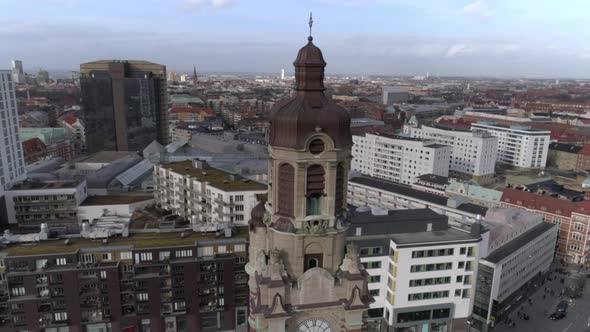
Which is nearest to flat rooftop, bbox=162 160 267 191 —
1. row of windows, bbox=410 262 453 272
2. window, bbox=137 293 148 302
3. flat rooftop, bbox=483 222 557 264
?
window, bbox=137 293 148 302

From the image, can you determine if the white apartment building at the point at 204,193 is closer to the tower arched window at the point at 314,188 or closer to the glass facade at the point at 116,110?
the tower arched window at the point at 314,188

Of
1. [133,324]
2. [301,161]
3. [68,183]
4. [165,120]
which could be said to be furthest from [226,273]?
[165,120]

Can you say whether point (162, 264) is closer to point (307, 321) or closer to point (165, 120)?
point (307, 321)

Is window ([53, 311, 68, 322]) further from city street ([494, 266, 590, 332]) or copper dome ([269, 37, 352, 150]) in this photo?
city street ([494, 266, 590, 332])

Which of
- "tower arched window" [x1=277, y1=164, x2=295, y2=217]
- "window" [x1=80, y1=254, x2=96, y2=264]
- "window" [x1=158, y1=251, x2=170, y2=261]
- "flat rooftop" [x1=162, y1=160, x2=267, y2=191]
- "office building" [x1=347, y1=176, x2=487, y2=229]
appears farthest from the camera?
"office building" [x1=347, y1=176, x2=487, y2=229]

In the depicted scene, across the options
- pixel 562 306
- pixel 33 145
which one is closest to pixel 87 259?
pixel 562 306

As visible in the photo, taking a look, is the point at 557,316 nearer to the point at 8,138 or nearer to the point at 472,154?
the point at 472,154
